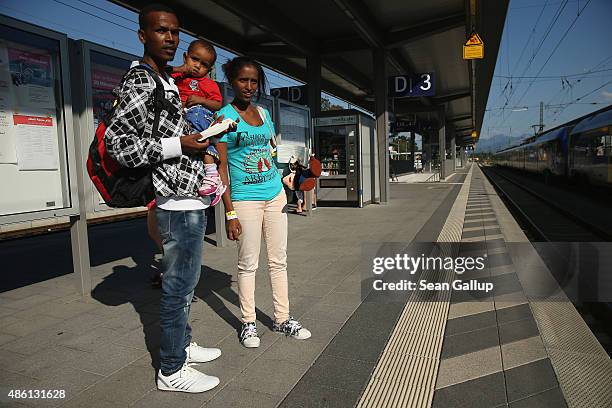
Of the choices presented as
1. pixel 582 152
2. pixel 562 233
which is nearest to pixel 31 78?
pixel 562 233

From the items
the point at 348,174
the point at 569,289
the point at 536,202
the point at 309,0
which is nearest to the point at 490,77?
the point at 536,202

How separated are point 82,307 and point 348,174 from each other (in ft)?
28.5

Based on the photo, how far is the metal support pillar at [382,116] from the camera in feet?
40.8

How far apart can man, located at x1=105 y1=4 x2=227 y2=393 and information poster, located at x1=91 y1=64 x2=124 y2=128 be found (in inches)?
111

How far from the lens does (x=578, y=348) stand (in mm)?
2994

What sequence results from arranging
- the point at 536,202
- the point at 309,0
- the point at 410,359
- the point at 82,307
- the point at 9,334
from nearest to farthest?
the point at 410,359, the point at 9,334, the point at 82,307, the point at 309,0, the point at 536,202

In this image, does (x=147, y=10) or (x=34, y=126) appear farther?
(x=34, y=126)

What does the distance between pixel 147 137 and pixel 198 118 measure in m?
0.41

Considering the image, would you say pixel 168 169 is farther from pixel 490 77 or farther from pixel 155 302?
pixel 490 77

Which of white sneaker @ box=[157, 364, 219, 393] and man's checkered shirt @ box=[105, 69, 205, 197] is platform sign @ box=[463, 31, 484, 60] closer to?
man's checkered shirt @ box=[105, 69, 205, 197]

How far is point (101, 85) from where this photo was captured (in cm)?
473

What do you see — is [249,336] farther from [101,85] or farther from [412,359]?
[101,85]

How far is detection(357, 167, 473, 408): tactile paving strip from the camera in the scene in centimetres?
234

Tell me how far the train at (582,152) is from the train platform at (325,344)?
1047 cm
